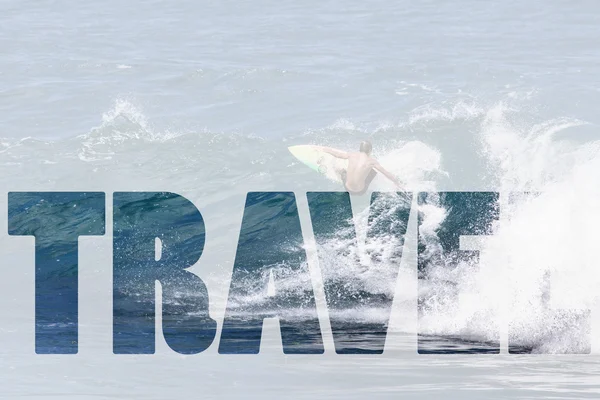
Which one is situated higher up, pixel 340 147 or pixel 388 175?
pixel 340 147

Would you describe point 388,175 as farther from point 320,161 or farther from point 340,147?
point 340,147

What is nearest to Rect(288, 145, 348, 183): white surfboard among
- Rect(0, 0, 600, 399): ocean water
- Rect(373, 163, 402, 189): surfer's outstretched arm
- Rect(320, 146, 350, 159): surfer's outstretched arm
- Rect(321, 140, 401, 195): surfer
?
Rect(320, 146, 350, 159): surfer's outstretched arm

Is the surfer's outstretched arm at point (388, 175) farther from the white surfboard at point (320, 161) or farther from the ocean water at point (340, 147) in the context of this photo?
the white surfboard at point (320, 161)

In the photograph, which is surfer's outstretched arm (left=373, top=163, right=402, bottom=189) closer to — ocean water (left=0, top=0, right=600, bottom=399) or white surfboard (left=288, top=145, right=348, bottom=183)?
ocean water (left=0, top=0, right=600, bottom=399)

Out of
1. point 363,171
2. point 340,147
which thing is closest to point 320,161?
point 340,147

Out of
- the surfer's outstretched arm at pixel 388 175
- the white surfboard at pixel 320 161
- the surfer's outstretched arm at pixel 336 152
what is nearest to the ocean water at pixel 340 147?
the white surfboard at pixel 320 161

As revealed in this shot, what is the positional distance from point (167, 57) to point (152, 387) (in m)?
18.0

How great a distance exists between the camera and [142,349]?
35.0ft

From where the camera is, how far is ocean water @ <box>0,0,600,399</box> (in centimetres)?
998

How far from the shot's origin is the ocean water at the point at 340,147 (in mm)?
9977

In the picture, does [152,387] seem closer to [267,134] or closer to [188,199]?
[188,199]

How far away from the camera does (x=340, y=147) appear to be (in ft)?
60.5

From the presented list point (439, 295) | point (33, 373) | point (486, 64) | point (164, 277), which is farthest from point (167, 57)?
point (33, 373)

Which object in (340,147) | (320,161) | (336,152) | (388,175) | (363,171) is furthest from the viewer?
(340,147)
